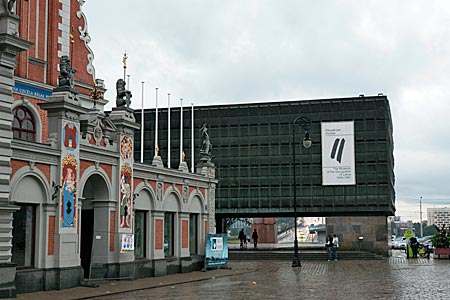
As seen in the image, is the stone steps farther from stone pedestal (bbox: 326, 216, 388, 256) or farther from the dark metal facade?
the dark metal facade

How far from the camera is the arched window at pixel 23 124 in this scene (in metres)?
26.2

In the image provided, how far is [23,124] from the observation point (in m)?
26.7

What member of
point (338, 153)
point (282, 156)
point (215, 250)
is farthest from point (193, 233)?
point (338, 153)

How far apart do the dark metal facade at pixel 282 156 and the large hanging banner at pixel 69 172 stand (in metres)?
26.4

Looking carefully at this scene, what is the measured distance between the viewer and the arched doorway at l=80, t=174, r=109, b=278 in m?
26.0

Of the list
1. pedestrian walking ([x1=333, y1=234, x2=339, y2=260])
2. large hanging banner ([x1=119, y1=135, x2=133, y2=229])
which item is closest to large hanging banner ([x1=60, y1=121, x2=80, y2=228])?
large hanging banner ([x1=119, y1=135, x2=133, y2=229])

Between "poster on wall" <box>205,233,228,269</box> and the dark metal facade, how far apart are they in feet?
47.0

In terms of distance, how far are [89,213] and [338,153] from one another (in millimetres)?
25106

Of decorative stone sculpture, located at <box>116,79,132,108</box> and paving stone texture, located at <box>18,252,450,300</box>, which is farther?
decorative stone sculpture, located at <box>116,79,132,108</box>

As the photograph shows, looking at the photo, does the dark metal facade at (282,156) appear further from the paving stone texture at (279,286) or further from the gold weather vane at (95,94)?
the gold weather vane at (95,94)

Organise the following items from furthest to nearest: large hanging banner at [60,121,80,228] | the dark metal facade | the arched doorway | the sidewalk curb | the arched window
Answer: the dark metal facade < the arched window < the arched doorway < large hanging banner at [60,121,80,228] < the sidewalk curb

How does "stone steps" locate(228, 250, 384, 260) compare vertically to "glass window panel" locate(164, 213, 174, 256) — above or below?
below

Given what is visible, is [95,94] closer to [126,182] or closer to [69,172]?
[126,182]

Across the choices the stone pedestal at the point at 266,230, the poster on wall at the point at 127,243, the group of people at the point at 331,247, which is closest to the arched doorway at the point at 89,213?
the poster on wall at the point at 127,243
